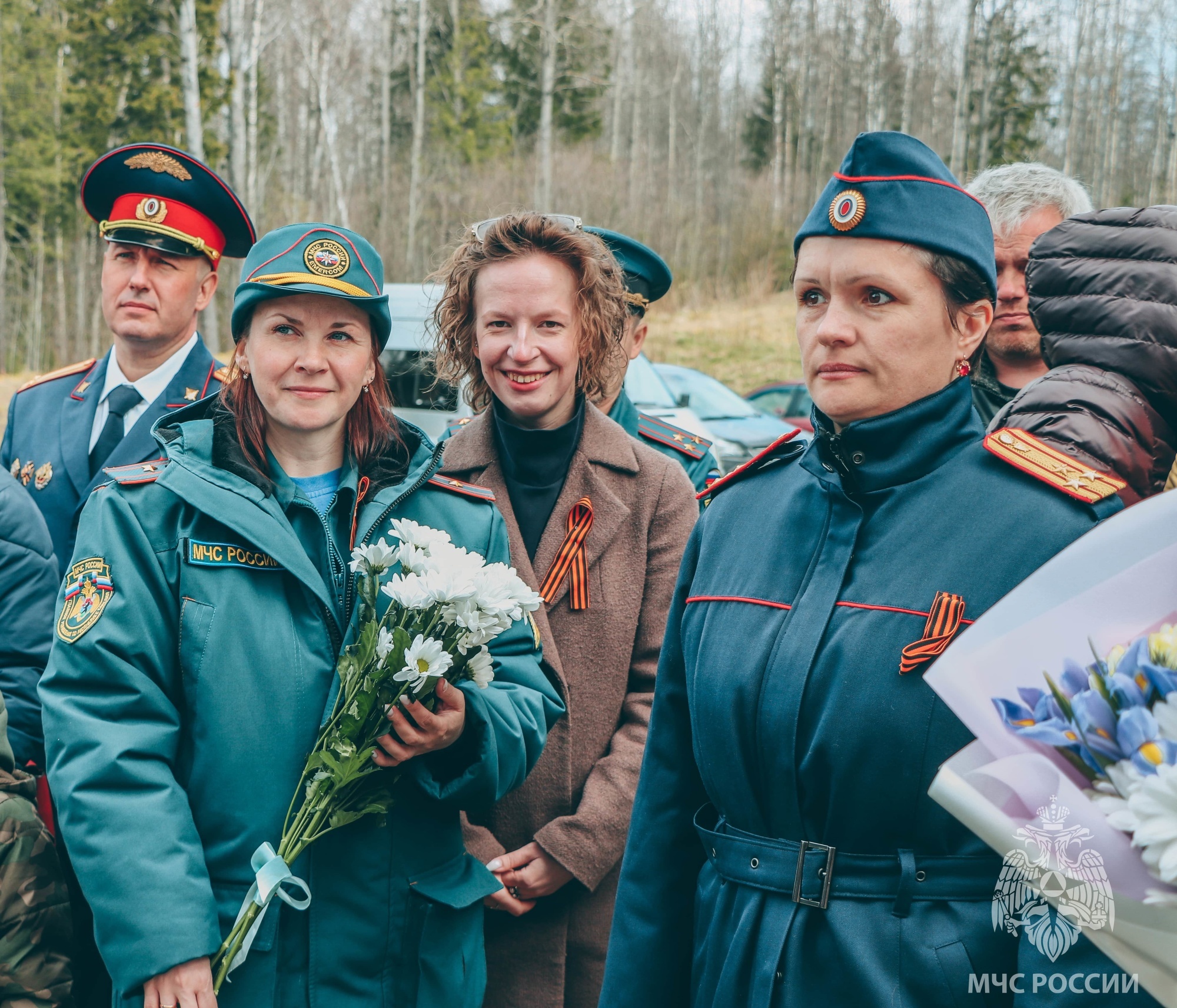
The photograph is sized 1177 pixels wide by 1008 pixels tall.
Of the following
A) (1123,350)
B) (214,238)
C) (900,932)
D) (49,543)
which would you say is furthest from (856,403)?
(214,238)

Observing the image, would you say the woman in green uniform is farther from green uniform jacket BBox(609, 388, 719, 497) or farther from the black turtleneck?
green uniform jacket BBox(609, 388, 719, 497)

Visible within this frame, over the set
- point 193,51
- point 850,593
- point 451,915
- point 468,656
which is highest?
point 193,51

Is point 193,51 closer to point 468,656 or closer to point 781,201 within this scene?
point 468,656

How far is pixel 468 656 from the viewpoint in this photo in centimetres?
218

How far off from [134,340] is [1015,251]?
9.22 ft

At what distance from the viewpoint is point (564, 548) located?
2938 mm

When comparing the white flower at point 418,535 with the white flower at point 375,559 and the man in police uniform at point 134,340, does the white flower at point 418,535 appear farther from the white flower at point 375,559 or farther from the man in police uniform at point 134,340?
the man in police uniform at point 134,340

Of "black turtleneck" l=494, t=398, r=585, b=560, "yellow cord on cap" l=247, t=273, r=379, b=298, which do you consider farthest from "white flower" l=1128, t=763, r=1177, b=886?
"black turtleneck" l=494, t=398, r=585, b=560

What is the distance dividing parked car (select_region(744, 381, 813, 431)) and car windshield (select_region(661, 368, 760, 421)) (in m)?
1.67

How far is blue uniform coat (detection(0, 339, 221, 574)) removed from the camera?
3.56 m

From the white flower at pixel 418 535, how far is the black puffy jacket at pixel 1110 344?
1.04m

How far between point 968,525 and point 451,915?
4.41 feet

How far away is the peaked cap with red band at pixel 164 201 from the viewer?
3.89m

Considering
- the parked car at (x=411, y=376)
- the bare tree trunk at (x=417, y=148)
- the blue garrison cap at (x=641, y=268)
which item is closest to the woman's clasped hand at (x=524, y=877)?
the blue garrison cap at (x=641, y=268)
